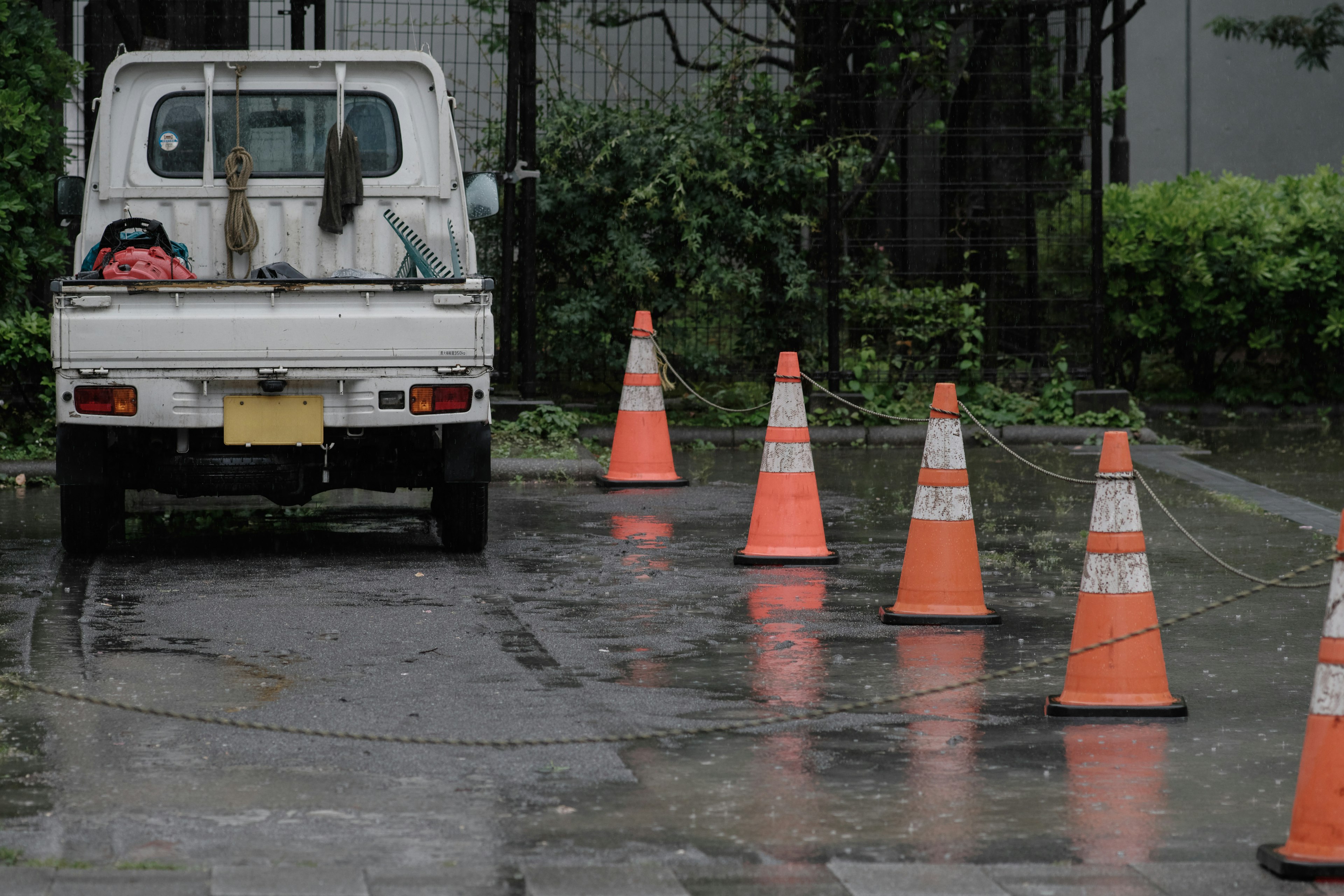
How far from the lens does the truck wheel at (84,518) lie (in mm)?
8453

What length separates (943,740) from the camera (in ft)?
16.9

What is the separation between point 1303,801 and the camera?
4.03 m

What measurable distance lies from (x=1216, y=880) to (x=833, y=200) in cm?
1101

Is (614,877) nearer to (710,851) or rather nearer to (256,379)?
(710,851)

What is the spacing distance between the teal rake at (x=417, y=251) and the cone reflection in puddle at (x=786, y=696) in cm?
286

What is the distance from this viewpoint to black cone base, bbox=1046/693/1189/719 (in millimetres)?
5441

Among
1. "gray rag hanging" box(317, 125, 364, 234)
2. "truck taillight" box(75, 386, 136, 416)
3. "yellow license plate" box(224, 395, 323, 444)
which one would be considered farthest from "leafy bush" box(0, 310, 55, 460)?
"yellow license plate" box(224, 395, 323, 444)

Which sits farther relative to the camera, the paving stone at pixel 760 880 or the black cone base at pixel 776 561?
the black cone base at pixel 776 561

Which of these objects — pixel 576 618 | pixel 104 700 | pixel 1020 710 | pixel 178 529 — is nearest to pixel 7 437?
pixel 178 529

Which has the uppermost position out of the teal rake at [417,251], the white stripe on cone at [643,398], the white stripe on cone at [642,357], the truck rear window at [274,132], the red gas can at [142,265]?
the truck rear window at [274,132]

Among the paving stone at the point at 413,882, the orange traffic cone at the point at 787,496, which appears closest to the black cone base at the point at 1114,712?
the paving stone at the point at 413,882

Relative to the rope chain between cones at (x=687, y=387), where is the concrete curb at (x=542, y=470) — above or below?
below

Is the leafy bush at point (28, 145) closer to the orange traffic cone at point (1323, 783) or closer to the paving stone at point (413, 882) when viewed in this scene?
the paving stone at point (413, 882)

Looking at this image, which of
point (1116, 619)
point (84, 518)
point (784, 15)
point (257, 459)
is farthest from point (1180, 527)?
point (784, 15)
